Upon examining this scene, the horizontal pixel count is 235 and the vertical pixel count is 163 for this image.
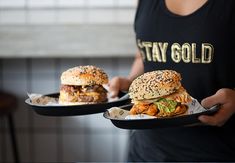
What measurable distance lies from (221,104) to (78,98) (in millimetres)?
248

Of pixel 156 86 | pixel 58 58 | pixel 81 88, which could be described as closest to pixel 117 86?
pixel 81 88

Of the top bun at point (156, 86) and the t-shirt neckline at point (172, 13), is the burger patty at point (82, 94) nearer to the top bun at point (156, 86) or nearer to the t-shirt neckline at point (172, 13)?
the top bun at point (156, 86)

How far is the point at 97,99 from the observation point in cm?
82

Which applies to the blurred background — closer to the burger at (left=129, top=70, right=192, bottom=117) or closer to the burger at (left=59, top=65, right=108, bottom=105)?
the burger at (left=59, top=65, right=108, bottom=105)

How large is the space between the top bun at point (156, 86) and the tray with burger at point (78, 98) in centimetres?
8

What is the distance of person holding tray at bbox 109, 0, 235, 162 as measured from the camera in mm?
815

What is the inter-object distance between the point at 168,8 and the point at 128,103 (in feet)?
0.73

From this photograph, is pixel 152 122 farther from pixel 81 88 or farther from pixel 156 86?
pixel 81 88

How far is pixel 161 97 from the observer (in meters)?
0.73

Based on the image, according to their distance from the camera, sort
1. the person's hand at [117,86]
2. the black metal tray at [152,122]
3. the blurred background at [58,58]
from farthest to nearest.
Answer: the blurred background at [58,58], the person's hand at [117,86], the black metal tray at [152,122]

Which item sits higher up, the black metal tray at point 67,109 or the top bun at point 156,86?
the top bun at point 156,86

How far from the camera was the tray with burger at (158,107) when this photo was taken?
0.69m

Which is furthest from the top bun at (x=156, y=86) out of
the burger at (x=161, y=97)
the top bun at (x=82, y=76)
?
the top bun at (x=82, y=76)

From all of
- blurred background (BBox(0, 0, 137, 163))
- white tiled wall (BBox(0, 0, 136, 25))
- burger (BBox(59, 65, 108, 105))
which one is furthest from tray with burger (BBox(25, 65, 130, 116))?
white tiled wall (BBox(0, 0, 136, 25))
